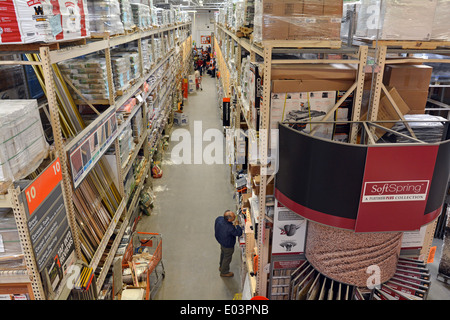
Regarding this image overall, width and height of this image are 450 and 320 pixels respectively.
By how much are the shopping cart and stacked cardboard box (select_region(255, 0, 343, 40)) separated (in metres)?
3.58

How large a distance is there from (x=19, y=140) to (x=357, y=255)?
2.97 meters

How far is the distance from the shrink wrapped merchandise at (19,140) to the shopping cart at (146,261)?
260cm

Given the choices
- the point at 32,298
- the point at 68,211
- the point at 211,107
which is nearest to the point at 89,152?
the point at 68,211

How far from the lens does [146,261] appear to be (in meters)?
5.18

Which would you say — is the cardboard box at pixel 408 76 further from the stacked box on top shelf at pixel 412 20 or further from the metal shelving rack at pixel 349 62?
the stacked box on top shelf at pixel 412 20

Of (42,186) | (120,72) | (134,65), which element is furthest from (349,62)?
(134,65)

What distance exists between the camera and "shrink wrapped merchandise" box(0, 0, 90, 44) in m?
2.34

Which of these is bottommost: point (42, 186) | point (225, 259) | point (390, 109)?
point (225, 259)

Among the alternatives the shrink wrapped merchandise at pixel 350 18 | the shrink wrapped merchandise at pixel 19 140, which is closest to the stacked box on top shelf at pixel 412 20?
the shrink wrapped merchandise at pixel 350 18

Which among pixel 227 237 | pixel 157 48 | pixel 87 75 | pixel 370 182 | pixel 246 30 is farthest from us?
pixel 157 48

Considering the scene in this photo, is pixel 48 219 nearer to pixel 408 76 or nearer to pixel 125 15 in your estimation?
pixel 408 76

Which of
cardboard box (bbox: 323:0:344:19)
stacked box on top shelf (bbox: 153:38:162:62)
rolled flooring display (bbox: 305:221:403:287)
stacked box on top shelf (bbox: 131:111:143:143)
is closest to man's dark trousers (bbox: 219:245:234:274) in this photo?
rolled flooring display (bbox: 305:221:403:287)

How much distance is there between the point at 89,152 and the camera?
3.54 meters

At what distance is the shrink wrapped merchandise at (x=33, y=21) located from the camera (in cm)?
234
